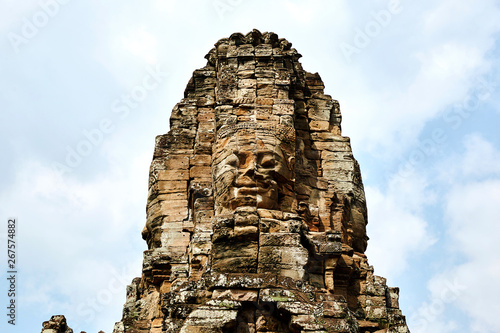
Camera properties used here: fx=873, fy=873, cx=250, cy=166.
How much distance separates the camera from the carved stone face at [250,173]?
18.2m

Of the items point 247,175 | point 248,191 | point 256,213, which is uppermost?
point 247,175

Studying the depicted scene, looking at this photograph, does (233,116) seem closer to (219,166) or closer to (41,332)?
(219,166)

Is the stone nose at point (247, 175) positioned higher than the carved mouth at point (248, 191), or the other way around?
the stone nose at point (247, 175)

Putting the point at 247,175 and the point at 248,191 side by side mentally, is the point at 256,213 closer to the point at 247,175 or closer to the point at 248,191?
the point at 248,191

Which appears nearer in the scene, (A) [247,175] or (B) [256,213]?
(B) [256,213]

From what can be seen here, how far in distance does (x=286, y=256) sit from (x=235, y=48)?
6229 mm

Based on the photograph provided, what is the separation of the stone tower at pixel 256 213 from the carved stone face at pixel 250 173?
1.0 inches

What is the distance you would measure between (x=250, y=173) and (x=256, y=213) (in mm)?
1019

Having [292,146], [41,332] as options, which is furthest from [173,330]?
[292,146]

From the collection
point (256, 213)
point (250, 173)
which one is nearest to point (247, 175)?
point (250, 173)

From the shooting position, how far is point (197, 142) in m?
21.3

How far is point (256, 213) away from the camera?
17719 millimetres

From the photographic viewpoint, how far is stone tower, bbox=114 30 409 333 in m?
16.7

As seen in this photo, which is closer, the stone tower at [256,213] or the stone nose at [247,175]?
the stone tower at [256,213]
